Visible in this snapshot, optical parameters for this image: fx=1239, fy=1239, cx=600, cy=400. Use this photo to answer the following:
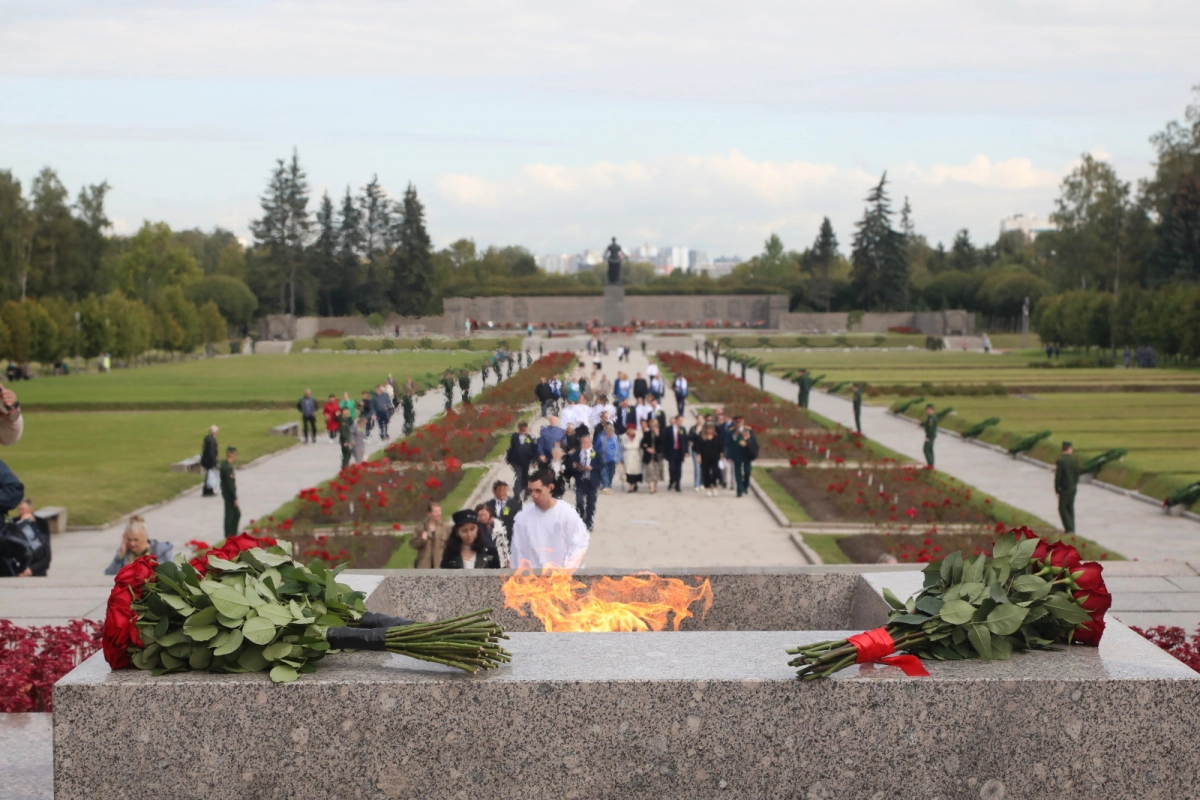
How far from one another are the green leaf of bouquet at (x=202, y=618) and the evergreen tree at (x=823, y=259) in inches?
3837

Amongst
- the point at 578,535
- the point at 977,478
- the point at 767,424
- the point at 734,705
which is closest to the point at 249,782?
the point at 734,705

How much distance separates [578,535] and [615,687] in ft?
12.9

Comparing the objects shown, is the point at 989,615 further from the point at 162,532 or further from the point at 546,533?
the point at 162,532

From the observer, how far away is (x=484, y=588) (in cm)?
593

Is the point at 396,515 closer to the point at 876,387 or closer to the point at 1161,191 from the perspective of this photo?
the point at 876,387

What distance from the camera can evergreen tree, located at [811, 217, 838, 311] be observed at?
99.6 metres

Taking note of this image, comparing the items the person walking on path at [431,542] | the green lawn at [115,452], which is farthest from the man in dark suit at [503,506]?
the green lawn at [115,452]

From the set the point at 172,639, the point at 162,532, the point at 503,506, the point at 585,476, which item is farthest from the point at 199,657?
the point at 162,532

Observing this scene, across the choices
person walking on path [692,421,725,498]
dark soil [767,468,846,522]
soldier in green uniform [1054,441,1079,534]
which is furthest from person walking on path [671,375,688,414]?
soldier in green uniform [1054,441,1079,534]

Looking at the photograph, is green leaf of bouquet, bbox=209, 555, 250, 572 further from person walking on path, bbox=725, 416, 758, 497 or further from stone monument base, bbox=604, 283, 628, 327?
stone monument base, bbox=604, 283, 628, 327

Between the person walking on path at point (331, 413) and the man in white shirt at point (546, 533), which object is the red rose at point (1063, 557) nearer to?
the man in white shirt at point (546, 533)

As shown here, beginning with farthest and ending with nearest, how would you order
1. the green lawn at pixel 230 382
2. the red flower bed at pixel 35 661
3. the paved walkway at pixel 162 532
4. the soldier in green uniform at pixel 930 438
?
the green lawn at pixel 230 382 → the soldier in green uniform at pixel 930 438 → the paved walkway at pixel 162 532 → the red flower bed at pixel 35 661

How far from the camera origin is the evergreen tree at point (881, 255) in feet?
313

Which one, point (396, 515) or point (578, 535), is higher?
point (578, 535)
